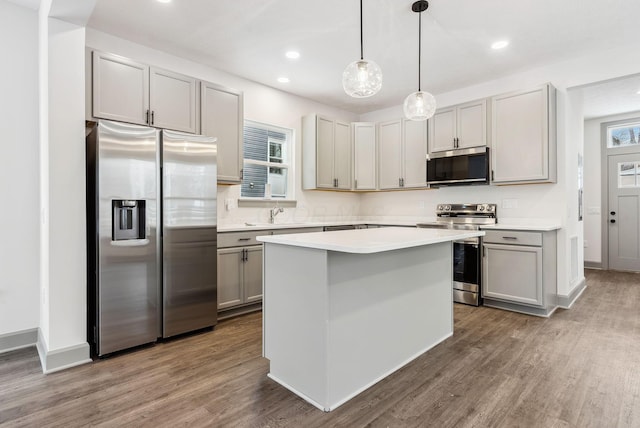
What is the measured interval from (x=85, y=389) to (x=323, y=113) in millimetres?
4412

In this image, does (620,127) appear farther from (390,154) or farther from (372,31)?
(372,31)

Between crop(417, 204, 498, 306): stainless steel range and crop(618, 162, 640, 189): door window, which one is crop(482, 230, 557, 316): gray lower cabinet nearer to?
crop(417, 204, 498, 306): stainless steel range

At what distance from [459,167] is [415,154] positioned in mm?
739

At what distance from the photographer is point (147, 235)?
276cm

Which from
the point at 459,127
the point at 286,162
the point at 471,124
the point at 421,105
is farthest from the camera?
the point at 286,162

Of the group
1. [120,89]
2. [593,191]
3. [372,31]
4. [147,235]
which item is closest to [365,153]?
[372,31]

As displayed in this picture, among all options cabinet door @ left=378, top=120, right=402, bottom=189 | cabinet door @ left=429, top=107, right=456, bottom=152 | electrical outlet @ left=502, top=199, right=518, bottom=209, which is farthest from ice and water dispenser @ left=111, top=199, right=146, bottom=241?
electrical outlet @ left=502, top=199, right=518, bottom=209

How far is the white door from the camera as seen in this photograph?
5715 millimetres

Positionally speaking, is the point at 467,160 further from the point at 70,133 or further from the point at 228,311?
the point at 70,133

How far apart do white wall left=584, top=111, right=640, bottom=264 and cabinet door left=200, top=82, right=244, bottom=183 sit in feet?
20.2

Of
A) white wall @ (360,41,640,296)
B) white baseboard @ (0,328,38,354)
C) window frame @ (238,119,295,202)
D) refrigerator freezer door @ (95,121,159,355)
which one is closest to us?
refrigerator freezer door @ (95,121,159,355)

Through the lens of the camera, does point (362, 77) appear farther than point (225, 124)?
No

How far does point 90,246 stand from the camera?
272 centimetres

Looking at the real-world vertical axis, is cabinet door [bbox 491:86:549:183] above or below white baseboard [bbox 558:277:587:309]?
above
